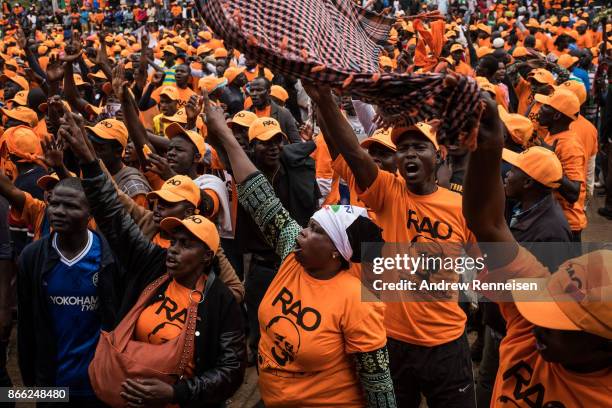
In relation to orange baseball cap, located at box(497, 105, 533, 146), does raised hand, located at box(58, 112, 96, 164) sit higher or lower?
higher

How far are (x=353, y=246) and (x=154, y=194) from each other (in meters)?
1.38

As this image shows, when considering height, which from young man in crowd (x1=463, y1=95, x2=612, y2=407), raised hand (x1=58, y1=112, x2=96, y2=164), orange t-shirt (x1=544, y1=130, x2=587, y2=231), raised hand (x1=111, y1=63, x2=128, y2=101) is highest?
young man in crowd (x1=463, y1=95, x2=612, y2=407)

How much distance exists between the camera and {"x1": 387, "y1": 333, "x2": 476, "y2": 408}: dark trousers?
11.2 ft

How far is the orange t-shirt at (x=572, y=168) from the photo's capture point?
17.5 ft

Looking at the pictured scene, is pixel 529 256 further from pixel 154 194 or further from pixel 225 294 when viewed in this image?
pixel 154 194

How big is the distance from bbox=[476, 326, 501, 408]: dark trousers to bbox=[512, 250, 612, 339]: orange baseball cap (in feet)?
5.89

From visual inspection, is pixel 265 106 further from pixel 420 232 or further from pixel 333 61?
pixel 333 61

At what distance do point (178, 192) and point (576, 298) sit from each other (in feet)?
8.26

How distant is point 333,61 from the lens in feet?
5.85

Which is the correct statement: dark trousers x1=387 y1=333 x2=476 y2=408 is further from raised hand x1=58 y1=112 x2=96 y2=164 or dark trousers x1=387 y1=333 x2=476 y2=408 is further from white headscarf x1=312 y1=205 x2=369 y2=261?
raised hand x1=58 y1=112 x2=96 y2=164

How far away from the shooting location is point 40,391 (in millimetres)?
3400

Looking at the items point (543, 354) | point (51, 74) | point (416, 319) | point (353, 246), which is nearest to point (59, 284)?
point (353, 246)

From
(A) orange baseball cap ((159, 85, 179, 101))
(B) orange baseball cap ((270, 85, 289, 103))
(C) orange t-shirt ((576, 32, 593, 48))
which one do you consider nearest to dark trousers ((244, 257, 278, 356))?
(A) orange baseball cap ((159, 85, 179, 101))

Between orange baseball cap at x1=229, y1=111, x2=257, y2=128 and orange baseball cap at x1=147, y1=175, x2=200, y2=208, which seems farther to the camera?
orange baseball cap at x1=229, y1=111, x2=257, y2=128
